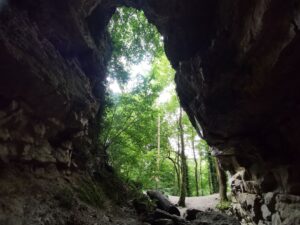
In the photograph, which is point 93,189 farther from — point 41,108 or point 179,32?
point 179,32

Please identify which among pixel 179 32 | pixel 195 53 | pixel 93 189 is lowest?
pixel 93 189

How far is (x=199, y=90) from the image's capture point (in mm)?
8719

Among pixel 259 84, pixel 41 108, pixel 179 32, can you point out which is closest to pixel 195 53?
pixel 179 32

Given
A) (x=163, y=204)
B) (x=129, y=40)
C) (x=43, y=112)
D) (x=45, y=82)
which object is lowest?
(x=163, y=204)

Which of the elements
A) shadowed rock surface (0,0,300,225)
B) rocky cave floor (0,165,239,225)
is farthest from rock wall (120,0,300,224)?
rocky cave floor (0,165,239,225)

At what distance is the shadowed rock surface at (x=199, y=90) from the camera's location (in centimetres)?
562

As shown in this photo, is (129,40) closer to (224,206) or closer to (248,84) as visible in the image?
(248,84)

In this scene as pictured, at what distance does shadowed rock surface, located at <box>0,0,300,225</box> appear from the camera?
5.62 metres

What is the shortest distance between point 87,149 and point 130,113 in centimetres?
354

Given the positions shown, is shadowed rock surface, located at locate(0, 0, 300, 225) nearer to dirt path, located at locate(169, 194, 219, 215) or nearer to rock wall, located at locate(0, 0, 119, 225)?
rock wall, located at locate(0, 0, 119, 225)

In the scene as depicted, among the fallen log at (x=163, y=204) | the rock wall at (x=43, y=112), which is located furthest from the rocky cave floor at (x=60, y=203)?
the fallen log at (x=163, y=204)

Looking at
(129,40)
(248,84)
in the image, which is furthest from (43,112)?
(129,40)

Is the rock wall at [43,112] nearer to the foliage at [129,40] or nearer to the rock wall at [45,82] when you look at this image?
the rock wall at [45,82]

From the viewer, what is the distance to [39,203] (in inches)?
253
